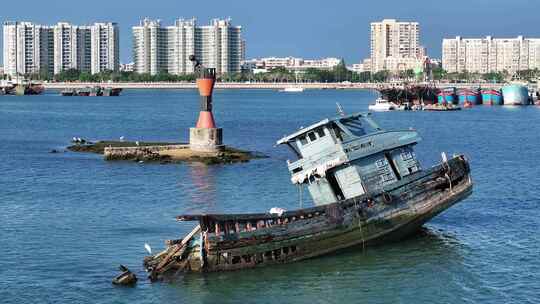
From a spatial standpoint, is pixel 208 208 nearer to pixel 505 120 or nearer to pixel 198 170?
pixel 198 170

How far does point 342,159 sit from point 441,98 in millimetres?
126479

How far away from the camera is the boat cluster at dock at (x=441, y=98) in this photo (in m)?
142

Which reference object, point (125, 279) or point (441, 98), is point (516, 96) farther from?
point (125, 279)

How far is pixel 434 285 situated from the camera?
29672 mm

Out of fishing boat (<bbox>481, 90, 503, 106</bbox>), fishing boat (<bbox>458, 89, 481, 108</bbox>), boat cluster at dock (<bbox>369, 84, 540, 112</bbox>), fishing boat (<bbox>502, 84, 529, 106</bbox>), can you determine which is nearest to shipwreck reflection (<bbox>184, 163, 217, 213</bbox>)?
boat cluster at dock (<bbox>369, 84, 540, 112</bbox>)

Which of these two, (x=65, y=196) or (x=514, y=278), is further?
(x=65, y=196)

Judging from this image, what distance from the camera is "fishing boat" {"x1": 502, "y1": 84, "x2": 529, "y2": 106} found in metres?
162

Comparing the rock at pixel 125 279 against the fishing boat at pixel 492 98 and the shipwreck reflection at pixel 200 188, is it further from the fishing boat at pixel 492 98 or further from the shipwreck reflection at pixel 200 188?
the fishing boat at pixel 492 98

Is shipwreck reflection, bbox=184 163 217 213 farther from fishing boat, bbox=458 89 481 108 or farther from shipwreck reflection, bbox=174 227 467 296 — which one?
fishing boat, bbox=458 89 481 108

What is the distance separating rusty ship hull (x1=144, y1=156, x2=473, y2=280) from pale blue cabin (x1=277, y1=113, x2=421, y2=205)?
2.68 feet

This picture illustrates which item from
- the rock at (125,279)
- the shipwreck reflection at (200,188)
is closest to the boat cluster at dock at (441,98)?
the shipwreck reflection at (200,188)

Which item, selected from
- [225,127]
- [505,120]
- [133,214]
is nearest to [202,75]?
[133,214]

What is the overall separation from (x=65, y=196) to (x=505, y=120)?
82.0m

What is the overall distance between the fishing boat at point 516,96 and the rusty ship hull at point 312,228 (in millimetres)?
130976
